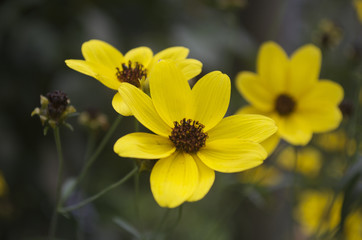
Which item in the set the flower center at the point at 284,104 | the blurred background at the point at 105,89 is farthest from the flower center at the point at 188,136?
the blurred background at the point at 105,89

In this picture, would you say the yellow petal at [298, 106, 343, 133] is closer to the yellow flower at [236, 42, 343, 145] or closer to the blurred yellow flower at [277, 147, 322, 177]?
the yellow flower at [236, 42, 343, 145]

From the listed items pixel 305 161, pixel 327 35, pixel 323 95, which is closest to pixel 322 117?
pixel 323 95

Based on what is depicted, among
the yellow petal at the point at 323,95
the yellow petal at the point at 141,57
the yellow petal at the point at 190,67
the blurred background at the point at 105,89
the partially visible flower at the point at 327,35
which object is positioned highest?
the partially visible flower at the point at 327,35

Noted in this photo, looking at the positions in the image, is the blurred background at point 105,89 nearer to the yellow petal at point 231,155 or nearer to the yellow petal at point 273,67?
the yellow petal at point 273,67

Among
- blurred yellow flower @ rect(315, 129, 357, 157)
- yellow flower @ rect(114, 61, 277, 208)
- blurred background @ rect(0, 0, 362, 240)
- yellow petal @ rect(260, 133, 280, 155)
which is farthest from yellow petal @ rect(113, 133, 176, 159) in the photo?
blurred yellow flower @ rect(315, 129, 357, 157)

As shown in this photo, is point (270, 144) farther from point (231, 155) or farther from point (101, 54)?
point (101, 54)

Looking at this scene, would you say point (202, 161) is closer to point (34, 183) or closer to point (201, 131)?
point (201, 131)
